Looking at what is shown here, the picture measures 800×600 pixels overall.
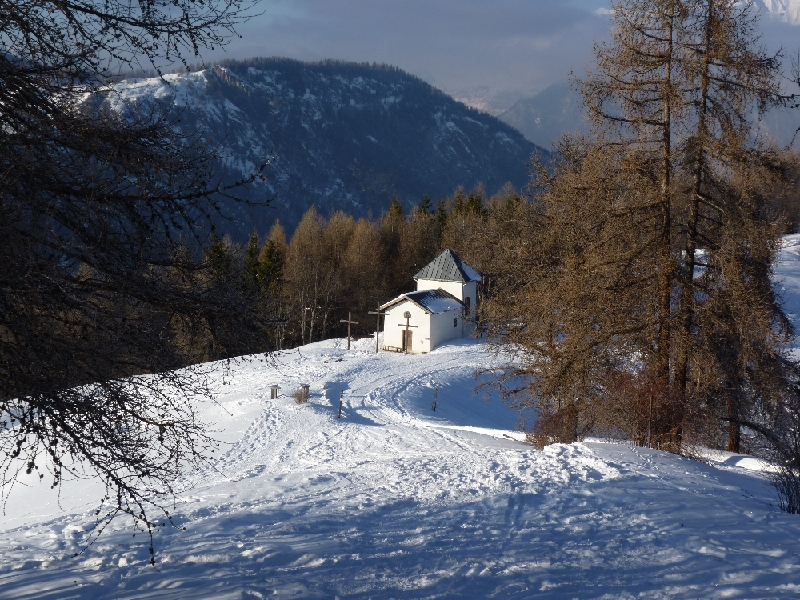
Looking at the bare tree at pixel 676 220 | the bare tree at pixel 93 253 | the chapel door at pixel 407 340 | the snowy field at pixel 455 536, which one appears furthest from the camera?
the chapel door at pixel 407 340

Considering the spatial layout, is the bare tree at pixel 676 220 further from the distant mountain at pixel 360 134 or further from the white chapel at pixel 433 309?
the distant mountain at pixel 360 134

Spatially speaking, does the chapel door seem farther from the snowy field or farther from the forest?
the snowy field

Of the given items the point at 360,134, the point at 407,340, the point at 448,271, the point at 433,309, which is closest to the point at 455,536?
the point at 407,340

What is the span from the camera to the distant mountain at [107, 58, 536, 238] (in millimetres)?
121250

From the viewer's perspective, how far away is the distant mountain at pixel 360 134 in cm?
12125

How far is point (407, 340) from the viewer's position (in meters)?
35.8

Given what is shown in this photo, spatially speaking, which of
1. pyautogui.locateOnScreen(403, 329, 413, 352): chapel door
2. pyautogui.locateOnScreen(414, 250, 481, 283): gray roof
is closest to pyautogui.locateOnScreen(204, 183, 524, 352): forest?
pyautogui.locateOnScreen(414, 250, 481, 283): gray roof

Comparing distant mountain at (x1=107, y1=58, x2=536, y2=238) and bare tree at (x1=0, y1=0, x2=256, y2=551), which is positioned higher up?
distant mountain at (x1=107, y1=58, x2=536, y2=238)

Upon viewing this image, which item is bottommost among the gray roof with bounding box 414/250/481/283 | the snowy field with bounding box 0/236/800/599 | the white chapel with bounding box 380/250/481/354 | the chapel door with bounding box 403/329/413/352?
the snowy field with bounding box 0/236/800/599

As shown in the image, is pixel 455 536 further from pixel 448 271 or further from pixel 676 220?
pixel 448 271

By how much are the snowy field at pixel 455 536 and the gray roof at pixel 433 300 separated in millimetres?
23104

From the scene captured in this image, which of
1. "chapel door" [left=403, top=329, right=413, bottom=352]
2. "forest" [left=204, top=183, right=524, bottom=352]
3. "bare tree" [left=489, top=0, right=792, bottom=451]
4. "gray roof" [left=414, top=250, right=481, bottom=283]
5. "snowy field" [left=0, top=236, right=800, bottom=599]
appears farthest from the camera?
"forest" [left=204, top=183, right=524, bottom=352]

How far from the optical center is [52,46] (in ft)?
15.7

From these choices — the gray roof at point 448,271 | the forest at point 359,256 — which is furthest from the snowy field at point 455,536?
the forest at point 359,256
